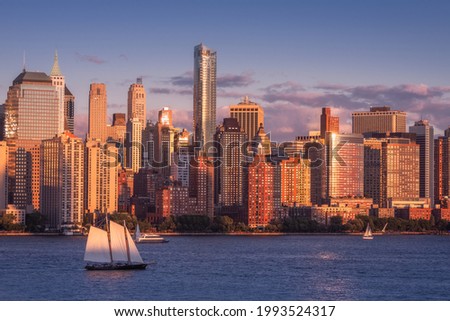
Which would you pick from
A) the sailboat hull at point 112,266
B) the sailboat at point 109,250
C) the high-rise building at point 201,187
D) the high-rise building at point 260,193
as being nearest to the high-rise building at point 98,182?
the high-rise building at point 201,187

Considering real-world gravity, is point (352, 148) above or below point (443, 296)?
above

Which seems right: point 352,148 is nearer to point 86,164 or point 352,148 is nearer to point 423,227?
point 423,227

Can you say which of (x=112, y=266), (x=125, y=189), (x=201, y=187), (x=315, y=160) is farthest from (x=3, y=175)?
(x=112, y=266)

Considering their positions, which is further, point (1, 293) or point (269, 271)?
point (269, 271)

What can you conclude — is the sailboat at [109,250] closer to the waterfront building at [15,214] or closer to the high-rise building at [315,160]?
the waterfront building at [15,214]
